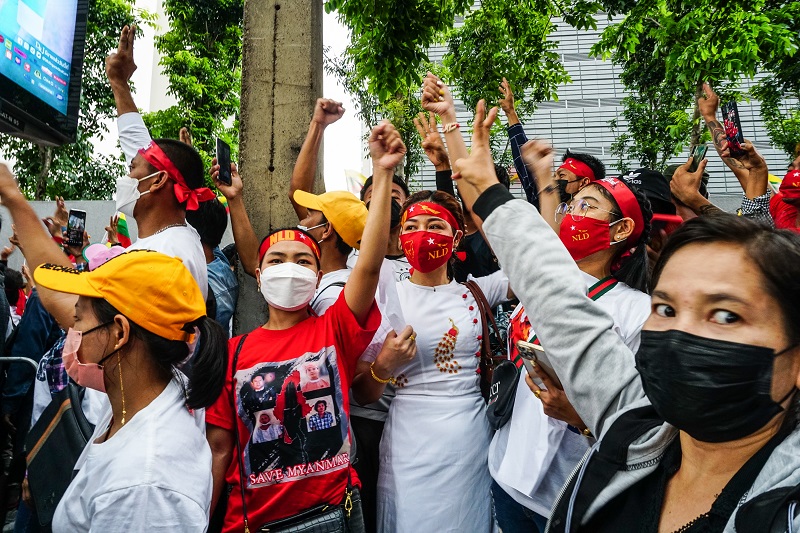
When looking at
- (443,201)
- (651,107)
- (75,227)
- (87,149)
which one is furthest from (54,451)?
(651,107)

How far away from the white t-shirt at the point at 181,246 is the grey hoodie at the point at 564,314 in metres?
1.89

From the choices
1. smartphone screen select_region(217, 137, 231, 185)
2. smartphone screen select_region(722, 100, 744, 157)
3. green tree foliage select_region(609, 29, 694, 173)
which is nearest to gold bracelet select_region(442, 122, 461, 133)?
smartphone screen select_region(217, 137, 231, 185)

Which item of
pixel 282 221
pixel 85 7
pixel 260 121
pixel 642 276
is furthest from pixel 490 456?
pixel 85 7

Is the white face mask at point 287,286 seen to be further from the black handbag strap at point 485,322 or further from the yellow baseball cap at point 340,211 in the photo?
the black handbag strap at point 485,322

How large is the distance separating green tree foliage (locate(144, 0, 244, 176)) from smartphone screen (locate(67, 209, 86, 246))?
9.58 m

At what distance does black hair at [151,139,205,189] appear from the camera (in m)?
3.33

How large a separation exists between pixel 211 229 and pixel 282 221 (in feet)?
2.23

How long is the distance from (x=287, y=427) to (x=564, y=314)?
1333mm

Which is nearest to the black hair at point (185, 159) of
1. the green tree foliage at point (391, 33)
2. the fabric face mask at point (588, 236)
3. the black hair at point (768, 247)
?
the fabric face mask at point (588, 236)

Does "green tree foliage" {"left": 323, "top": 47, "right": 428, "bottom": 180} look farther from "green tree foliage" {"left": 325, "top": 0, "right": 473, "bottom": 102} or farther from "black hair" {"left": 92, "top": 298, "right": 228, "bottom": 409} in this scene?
"black hair" {"left": 92, "top": 298, "right": 228, "bottom": 409}

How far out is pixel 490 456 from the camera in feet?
8.38

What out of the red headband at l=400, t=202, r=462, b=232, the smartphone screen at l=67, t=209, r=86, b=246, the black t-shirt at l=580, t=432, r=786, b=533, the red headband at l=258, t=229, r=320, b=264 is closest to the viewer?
the black t-shirt at l=580, t=432, r=786, b=533

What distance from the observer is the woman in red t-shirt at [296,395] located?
2354 millimetres

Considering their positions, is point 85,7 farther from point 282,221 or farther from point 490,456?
point 490,456
